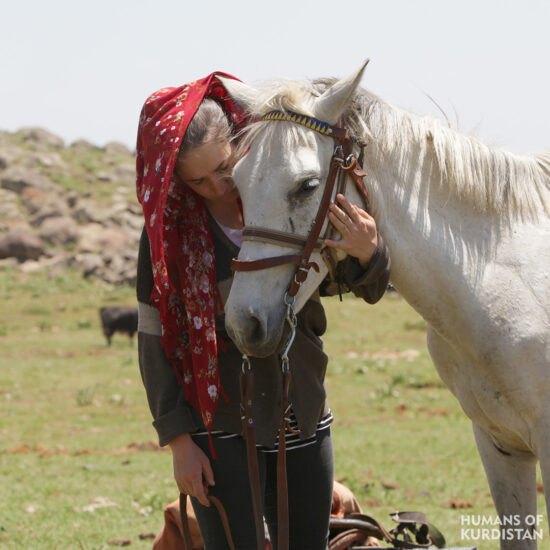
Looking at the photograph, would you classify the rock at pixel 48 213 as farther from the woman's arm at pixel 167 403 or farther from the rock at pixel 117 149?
the woman's arm at pixel 167 403

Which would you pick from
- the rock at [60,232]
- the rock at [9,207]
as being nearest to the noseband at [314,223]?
the rock at [60,232]

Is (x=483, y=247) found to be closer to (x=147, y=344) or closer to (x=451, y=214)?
(x=451, y=214)

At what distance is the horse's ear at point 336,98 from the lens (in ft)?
7.31

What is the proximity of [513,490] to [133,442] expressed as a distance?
583cm

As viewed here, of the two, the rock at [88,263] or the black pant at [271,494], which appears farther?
the rock at [88,263]

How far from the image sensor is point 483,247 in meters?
2.53

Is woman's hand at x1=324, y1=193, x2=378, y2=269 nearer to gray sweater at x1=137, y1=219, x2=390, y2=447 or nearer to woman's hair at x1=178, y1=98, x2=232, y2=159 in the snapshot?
gray sweater at x1=137, y1=219, x2=390, y2=447

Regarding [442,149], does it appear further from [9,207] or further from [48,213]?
[9,207]

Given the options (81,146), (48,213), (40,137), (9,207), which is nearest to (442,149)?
(48,213)

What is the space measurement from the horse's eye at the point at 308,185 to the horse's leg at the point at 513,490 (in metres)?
1.22

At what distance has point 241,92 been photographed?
248cm

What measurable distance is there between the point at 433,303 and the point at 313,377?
0.49m

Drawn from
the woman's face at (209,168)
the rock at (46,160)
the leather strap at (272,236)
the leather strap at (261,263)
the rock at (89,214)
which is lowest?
the rock at (89,214)

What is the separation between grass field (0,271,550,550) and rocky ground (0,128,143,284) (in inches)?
504
